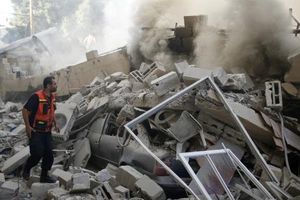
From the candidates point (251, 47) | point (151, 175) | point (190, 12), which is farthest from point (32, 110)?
point (190, 12)

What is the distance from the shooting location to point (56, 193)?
507cm

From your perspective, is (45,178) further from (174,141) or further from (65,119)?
(174,141)

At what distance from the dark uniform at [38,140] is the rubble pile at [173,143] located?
0.70 feet

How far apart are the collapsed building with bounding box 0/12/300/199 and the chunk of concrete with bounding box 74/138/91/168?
0.8 inches

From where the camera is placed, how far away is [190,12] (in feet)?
41.3

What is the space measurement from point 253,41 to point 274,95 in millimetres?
2445

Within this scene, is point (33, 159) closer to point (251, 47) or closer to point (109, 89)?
point (109, 89)

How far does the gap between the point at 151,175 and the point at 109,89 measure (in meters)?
3.28

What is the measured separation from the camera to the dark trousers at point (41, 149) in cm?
588

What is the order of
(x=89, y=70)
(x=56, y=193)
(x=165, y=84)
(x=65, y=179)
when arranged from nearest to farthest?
(x=56, y=193) < (x=65, y=179) < (x=165, y=84) < (x=89, y=70)

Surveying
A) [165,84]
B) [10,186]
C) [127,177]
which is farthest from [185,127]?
[10,186]

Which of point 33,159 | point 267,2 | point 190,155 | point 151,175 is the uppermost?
point 267,2

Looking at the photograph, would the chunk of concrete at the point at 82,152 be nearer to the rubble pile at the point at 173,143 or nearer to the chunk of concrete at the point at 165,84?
the rubble pile at the point at 173,143

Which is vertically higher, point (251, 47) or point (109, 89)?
point (251, 47)
